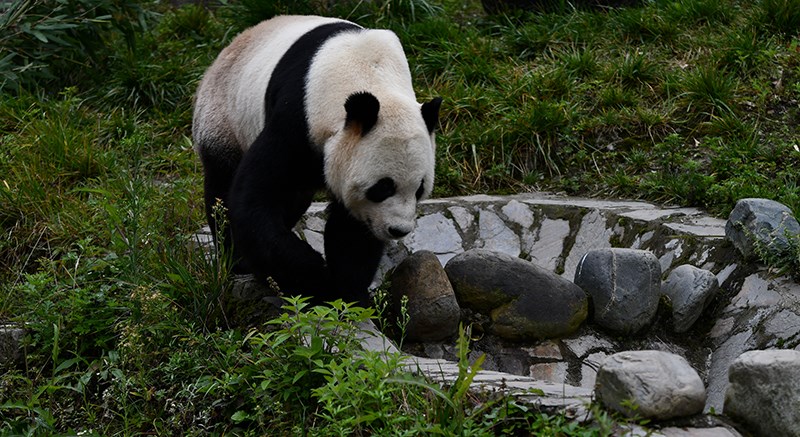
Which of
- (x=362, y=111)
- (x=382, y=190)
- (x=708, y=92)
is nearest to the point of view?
(x=362, y=111)

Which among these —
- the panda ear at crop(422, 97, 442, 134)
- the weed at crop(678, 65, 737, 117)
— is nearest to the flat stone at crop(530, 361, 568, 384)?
the panda ear at crop(422, 97, 442, 134)

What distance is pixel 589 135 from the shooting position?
273 inches

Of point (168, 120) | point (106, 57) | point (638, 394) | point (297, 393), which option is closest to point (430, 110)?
point (297, 393)

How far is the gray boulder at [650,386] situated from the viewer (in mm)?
3113

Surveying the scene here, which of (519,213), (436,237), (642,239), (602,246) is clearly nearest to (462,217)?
(436,237)

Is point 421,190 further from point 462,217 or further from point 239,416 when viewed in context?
point 462,217

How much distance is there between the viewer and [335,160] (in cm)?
426

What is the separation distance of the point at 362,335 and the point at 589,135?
3327 mm

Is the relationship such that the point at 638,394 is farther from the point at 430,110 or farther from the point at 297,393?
the point at 430,110

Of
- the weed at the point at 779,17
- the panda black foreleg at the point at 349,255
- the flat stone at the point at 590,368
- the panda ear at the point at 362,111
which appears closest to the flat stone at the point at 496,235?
the flat stone at the point at 590,368

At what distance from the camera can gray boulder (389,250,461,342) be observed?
468 cm

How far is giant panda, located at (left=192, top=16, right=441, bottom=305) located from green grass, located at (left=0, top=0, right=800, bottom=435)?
14.4 inches

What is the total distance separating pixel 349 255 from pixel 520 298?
3.02ft

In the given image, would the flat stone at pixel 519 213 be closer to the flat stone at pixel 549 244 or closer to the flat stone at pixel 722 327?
the flat stone at pixel 549 244
